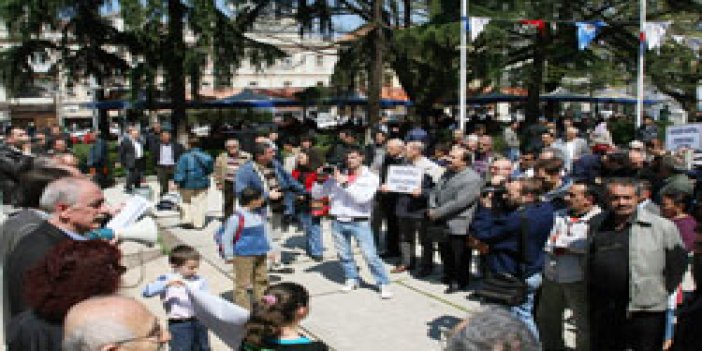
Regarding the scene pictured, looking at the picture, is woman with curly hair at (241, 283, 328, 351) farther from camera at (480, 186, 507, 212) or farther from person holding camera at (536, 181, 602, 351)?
camera at (480, 186, 507, 212)

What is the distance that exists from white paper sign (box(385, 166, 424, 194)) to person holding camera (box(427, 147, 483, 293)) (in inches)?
12.0

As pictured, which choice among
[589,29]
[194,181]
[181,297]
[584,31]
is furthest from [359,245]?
[589,29]

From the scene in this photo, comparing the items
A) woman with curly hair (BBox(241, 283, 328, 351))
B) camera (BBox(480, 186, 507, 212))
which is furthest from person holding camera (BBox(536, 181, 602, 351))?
woman with curly hair (BBox(241, 283, 328, 351))

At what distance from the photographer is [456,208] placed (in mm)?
6668

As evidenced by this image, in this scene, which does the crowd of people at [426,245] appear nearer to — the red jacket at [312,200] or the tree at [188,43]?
the red jacket at [312,200]

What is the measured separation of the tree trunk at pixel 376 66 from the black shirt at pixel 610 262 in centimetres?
1620

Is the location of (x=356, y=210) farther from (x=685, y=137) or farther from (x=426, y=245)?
(x=685, y=137)

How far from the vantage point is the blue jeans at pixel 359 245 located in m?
6.60

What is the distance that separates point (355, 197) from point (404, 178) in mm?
1072

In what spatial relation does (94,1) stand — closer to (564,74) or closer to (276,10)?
(276,10)

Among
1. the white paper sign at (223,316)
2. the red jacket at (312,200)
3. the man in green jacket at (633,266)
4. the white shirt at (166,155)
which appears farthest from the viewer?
the white shirt at (166,155)

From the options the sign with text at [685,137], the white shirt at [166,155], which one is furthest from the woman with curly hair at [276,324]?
the white shirt at [166,155]

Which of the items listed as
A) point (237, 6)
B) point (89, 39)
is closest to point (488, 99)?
point (237, 6)

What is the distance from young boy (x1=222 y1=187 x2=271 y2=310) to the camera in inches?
227
